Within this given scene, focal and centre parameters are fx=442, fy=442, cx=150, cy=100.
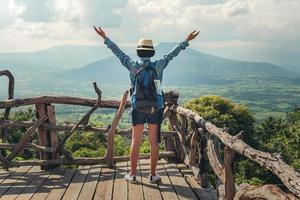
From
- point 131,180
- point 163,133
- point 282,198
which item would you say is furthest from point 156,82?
point 282,198

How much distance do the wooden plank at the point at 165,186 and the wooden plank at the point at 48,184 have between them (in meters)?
1.66

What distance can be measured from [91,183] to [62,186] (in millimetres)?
444

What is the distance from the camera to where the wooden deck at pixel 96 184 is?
6.20 m

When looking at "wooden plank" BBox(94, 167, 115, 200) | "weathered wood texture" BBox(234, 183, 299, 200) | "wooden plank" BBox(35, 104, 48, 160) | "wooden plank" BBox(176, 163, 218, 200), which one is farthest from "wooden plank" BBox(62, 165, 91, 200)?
"weathered wood texture" BBox(234, 183, 299, 200)

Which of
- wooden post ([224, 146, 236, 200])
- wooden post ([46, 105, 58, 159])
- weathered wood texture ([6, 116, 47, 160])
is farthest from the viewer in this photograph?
wooden post ([46, 105, 58, 159])

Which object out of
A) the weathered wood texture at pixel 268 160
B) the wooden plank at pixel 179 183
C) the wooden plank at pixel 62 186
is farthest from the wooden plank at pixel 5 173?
the weathered wood texture at pixel 268 160

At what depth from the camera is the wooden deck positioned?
20.4 ft

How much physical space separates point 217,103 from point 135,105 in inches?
1278

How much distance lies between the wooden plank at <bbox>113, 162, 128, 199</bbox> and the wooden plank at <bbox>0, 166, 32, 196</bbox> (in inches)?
64.6

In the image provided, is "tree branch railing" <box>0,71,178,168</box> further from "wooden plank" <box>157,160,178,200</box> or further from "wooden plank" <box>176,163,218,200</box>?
"wooden plank" <box>176,163,218,200</box>

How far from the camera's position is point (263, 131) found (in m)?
39.4

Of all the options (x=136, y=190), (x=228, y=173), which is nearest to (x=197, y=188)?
(x=136, y=190)

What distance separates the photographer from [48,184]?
6.89m

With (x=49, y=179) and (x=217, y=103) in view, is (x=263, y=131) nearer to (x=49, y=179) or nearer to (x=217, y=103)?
(x=217, y=103)
